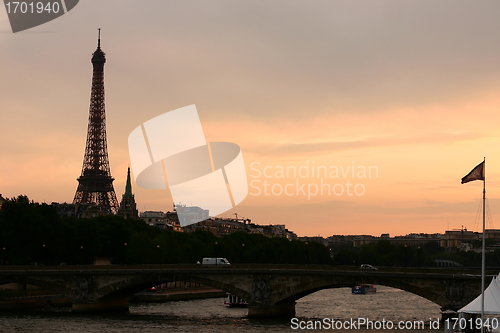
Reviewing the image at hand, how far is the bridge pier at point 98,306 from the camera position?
65312 millimetres

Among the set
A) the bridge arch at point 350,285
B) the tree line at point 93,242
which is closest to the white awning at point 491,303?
the bridge arch at point 350,285

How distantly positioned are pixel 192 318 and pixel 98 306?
9.94m

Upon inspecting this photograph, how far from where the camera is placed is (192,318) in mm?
61969

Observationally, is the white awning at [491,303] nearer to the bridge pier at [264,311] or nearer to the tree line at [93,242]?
the bridge pier at [264,311]

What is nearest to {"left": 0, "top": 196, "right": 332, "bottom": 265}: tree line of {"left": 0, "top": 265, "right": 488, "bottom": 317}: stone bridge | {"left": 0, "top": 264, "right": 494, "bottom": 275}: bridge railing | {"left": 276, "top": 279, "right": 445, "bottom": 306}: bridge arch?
{"left": 0, "top": 264, "right": 494, "bottom": 275}: bridge railing

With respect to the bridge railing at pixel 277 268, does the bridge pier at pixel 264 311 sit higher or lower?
lower

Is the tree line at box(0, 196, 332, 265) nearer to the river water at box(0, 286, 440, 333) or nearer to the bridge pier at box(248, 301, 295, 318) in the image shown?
the river water at box(0, 286, 440, 333)

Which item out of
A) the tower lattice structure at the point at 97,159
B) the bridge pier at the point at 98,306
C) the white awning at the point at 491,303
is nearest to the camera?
the white awning at the point at 491,303

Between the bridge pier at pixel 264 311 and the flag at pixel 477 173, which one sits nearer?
the flag at pixel 477 173

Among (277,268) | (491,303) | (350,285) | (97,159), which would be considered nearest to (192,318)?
(277,268)

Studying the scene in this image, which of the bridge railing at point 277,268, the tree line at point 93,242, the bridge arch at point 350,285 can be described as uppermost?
the tree line at point 93,242

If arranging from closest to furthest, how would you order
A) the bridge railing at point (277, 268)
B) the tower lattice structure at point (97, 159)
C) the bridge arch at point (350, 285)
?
the bridge arch at point (350, 285) < the bridge railing at point (277, 268) < the tower lattice structure at point (97, 159)

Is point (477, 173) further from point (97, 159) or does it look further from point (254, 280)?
point (97, 159)

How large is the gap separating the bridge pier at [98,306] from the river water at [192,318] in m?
1.12
